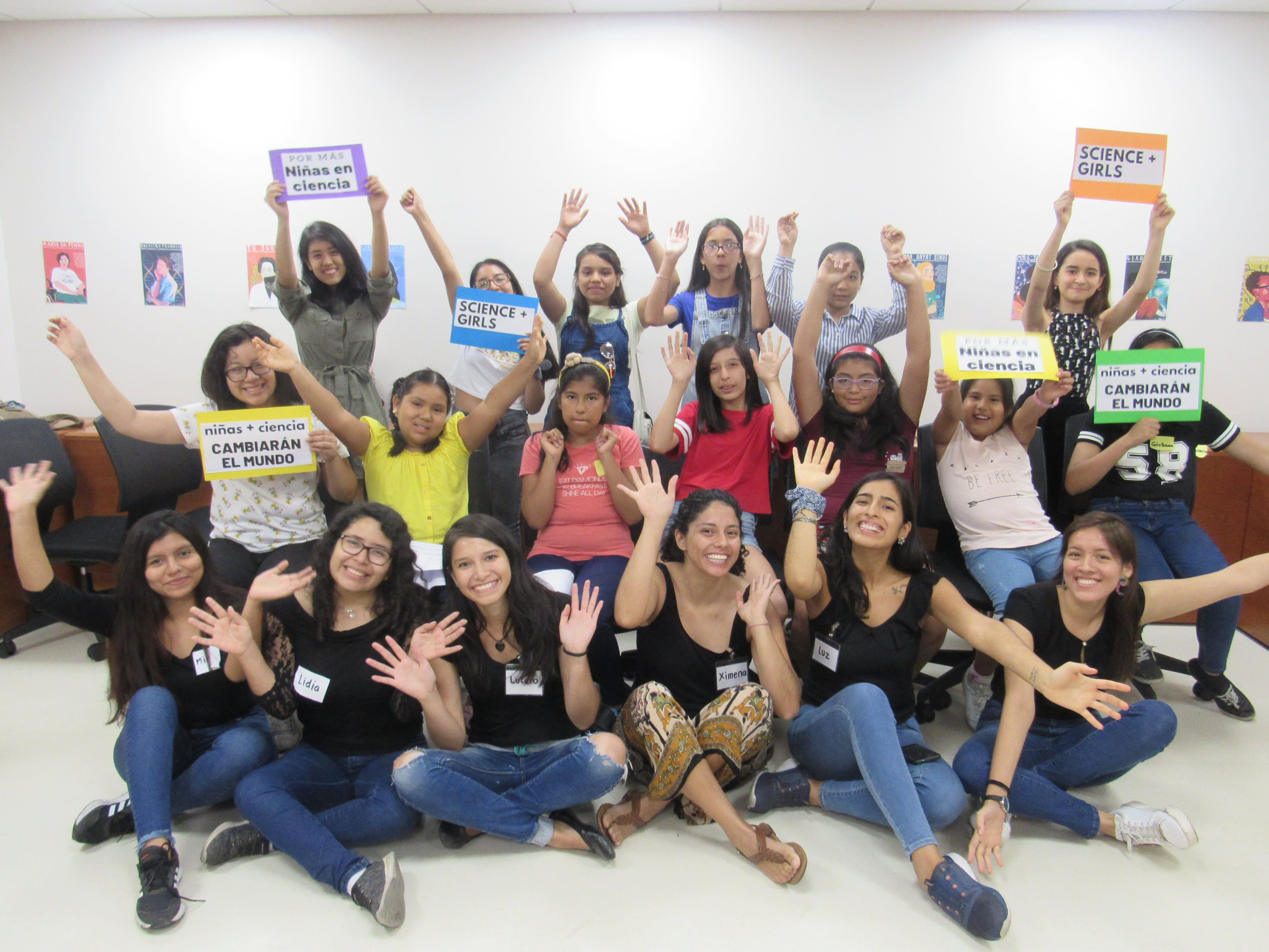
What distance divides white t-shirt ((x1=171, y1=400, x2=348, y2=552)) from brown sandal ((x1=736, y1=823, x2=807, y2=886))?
6.01 ft

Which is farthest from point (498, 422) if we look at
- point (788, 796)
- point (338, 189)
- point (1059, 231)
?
point (1059, 231)

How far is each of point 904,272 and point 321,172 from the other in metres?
2.34

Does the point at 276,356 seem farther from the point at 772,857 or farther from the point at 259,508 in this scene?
the point at 772,857

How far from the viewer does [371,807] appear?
1935 millimetres

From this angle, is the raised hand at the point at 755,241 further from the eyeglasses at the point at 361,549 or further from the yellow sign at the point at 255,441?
the eyeglasses at the point at 361,549

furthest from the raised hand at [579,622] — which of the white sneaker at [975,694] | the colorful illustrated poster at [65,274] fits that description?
the colorful illustrated poster at [65,274]

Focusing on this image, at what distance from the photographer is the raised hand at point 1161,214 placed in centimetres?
305

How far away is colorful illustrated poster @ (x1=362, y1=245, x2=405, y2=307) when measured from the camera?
159 inches

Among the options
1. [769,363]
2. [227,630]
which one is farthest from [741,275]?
[227,630]

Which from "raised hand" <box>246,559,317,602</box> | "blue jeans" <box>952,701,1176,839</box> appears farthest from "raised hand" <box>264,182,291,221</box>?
"blue jeans" <box>952,701,1176,839</box>

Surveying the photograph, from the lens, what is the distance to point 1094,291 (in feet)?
10.5

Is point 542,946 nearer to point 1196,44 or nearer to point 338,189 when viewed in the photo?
point 338,189

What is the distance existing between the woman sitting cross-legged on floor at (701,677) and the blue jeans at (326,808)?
0.59 metres

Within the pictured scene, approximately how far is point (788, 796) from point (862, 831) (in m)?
0.22
